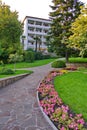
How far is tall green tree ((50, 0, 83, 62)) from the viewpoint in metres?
24.7

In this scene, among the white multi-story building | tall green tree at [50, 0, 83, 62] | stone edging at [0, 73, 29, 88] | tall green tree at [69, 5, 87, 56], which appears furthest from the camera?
the white multi-story building

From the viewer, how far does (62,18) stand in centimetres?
2525

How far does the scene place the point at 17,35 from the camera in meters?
21.8

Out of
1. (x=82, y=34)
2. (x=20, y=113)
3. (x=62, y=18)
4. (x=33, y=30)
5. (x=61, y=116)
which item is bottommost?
(x=20, y=113)

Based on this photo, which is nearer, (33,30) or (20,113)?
(20,113)

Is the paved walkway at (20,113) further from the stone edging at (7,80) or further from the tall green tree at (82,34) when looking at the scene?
the tall green tree at (82,34)

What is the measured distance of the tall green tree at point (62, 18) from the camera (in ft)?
81.1

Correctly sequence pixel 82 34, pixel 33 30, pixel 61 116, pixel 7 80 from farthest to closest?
pixel 33 30
pixel 82 34
pixel 7 80
pixel 61 116

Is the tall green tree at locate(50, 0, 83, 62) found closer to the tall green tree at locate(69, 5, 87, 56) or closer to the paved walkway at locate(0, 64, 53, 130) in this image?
the tall green tree at locate(69, 5, 87, 56)

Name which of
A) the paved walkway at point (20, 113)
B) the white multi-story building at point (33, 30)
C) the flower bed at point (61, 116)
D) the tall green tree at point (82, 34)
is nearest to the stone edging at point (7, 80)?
the paved walkway at point (20, 113)

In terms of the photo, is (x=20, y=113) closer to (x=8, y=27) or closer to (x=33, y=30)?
(x=8, y=27)

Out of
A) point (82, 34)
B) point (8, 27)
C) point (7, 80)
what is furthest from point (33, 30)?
point (7, 80)

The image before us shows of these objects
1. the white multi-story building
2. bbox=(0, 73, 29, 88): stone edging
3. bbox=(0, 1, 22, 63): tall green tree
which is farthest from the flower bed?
the white multi-story building

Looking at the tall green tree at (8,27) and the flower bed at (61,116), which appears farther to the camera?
the tall green tree at (8,27)
